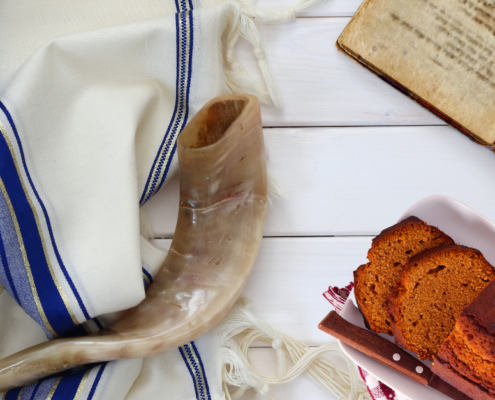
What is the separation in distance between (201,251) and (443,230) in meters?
0.32

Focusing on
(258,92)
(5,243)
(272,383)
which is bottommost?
(272,383)

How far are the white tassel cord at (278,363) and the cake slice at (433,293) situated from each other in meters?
0.16

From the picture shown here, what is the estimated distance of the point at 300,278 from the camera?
2.29ft

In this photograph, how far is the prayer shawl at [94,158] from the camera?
1.94 feet

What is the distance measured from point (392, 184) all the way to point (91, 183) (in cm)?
45

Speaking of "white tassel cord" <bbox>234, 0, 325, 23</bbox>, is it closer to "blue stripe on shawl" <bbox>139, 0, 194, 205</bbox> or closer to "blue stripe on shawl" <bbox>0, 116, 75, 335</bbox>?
"blue stripe on shawl" <bbox>139, 0, 194, 205</bbox>

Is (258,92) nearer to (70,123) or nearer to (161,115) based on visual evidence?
(161,115)

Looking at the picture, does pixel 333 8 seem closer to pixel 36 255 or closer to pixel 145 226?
pixel 145 226

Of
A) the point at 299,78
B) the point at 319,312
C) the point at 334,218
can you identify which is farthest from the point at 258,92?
the point at 319,312

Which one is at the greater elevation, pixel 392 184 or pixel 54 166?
pixel 54 166

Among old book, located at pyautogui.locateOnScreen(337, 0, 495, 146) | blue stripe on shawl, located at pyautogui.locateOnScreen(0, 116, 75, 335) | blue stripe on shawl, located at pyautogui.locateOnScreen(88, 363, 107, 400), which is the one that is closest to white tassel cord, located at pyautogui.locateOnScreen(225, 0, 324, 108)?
old book, located at pyautogui.locateOnScreen(337, 0, 495, 146)

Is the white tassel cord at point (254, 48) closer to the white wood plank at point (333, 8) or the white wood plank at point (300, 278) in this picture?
the white wood plank at point (333, 8)

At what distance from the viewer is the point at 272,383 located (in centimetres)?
67

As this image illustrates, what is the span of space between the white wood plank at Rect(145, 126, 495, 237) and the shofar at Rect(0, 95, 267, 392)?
0.25 ft
